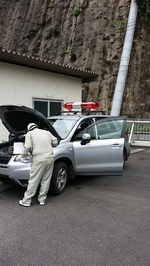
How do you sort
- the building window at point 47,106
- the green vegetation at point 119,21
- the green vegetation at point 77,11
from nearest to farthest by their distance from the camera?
the building window at point 47,106, the green vegetation at point 119,21, the green vegetation at point 77,11

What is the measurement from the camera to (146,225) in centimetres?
377

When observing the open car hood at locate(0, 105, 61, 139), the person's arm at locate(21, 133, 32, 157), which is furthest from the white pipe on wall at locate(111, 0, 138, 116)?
the person's arm at locate(21, 133, 32, 157)

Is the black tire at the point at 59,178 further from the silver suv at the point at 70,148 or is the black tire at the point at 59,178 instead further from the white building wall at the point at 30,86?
the white building wall at the point at 30,86

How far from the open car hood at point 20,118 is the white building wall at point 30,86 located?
315 cm

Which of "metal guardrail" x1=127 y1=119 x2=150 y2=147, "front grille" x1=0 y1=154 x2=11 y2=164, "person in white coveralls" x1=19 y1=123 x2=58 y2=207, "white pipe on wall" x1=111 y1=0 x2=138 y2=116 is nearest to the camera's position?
"person in white coveralls" x1=19 y1=123 x2=58 y2=207

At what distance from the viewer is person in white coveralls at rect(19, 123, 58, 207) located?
4.46 metres

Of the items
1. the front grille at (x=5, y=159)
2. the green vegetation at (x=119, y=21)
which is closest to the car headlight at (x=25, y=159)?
the front grille at (x=5, y=159)

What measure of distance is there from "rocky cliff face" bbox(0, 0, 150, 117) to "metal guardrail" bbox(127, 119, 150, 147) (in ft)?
22.7

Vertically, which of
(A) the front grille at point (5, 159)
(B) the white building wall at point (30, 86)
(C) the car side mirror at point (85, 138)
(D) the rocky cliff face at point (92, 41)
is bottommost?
(A) the front grille at point (5, 159)

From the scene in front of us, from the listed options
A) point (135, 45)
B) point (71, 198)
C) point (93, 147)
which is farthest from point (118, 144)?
point (135, 45)

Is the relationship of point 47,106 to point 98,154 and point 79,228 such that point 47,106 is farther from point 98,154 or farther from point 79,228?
point 79,228

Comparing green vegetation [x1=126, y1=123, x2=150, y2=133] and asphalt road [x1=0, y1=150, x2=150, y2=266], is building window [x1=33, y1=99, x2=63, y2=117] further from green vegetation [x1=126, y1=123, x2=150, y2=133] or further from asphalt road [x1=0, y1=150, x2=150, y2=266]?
asphalt road [x1=0, y1=150, x2=150, y2=266]

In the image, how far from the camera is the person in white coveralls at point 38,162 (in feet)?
14.6

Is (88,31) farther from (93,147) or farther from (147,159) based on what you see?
(93,147)
